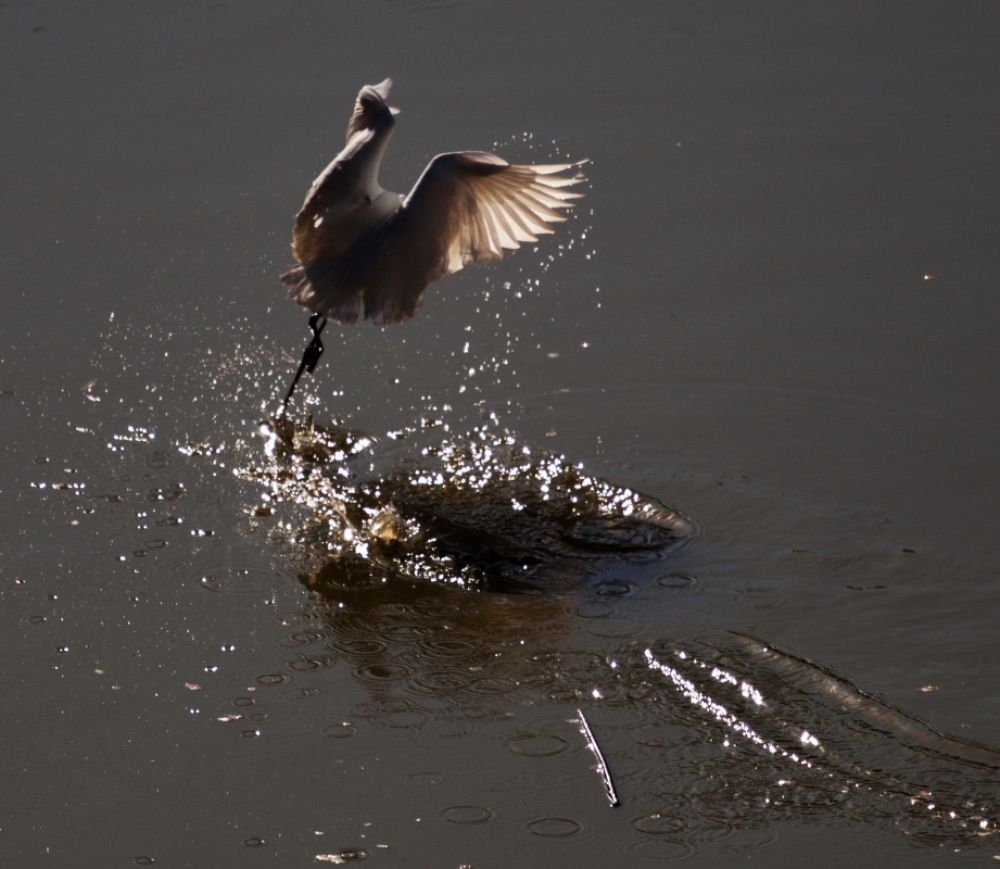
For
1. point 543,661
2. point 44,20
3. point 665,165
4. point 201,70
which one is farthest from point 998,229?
point 44,20

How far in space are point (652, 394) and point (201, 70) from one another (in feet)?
13.0

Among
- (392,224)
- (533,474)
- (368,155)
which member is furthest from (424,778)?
(368,155)

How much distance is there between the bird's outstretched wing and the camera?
4.05 m

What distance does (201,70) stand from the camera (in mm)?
7188

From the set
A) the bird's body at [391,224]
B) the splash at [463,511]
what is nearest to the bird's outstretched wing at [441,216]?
the bird's body at [391,224]

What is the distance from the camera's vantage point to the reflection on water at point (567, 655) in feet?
8.78

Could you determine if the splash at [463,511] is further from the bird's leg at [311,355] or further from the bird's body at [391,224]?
the bird's body at [391,224]

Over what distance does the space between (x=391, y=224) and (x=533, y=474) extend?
890 millimetres

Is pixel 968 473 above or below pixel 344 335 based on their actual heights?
below

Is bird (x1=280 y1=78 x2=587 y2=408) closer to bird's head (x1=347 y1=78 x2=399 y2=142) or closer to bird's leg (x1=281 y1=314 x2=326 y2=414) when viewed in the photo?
bird's head (x1=347 y1=78 x2=399 y2=142)

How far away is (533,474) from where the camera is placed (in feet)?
13.2

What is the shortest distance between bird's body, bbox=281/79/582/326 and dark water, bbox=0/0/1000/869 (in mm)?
479

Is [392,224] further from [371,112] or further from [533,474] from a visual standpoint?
[533,474]

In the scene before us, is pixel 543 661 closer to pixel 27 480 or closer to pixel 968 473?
pixel 968 473
